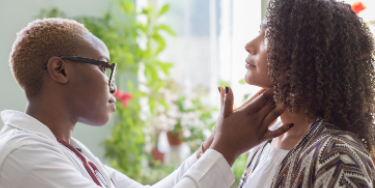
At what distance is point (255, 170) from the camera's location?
132 cm

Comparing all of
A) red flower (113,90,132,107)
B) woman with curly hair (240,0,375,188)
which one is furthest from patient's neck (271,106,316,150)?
red flower (113,90,132,107)

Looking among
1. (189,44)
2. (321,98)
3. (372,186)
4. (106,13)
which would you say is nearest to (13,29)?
(106,13)

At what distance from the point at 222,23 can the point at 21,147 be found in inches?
81.7

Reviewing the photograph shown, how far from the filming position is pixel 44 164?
1.14 meters

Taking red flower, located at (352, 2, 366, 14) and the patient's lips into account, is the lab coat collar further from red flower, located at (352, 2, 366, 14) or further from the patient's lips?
red flower, located at (352, 2, 366, 14)

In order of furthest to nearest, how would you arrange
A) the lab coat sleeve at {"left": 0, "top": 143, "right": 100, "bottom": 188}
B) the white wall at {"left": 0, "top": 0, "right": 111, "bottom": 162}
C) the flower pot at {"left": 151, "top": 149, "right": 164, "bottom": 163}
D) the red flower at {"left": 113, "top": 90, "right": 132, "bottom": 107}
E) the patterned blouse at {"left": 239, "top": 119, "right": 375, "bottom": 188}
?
the flower pot at {"left": 151, "top": 149, "right": 164, "bottom": 163}
the red flower at {"left": 113, "top": 90, "right": 132, "bottom": 107}
the white wall at {"left": 0, "top": 0, "right": 111, "bottom": 162}
the lab coat sleeve at {"left": 0, "top": 143, "right": 100, "bottom": 188}
the patterned blouse at {"left": 239, "top": 119, "right": 375, "bottom": 188}

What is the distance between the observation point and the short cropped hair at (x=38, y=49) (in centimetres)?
131

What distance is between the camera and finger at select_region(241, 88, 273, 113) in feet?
3.88

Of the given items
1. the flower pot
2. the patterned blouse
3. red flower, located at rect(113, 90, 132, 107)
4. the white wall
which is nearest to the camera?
the patterned blouse

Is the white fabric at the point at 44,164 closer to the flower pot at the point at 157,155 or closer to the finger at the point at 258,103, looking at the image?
the finger at the point at 258,103

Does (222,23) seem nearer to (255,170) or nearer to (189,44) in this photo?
(189,44)

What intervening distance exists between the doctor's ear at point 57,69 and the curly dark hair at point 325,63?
0.66 meters

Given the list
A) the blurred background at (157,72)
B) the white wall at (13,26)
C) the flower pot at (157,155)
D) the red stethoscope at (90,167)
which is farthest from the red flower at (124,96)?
the red stethoscope at (90,167)

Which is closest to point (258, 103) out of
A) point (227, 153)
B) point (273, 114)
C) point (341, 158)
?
point (273, 114)
